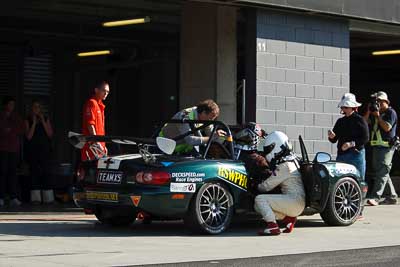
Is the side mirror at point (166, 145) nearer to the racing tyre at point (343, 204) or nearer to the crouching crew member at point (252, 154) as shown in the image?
the crouching crew member at point (252, 154)

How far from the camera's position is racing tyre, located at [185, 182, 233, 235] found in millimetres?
11078

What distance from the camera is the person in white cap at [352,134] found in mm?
13727

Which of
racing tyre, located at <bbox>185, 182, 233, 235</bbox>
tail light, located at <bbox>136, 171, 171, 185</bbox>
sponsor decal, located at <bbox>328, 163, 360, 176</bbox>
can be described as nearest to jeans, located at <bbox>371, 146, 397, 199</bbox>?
sponsor decal, located at <bbox>328, 163, 360, 176</bbox>

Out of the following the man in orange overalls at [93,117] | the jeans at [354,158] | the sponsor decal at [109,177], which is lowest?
the sponsor decal at [109,177]

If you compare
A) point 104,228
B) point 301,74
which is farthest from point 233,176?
point 301,74

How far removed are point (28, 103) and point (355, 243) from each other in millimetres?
14293

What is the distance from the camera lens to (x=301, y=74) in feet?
52.3

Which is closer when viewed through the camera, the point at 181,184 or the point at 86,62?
the point at 181,184

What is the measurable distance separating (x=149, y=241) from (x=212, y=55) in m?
5.99

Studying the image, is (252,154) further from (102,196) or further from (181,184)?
(102,196)

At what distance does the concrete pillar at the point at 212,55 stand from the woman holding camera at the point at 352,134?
2757mm

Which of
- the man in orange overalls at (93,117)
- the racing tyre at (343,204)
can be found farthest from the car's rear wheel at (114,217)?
the racing tyre at (343,204)

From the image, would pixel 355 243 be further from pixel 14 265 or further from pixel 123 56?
pixel 123 56

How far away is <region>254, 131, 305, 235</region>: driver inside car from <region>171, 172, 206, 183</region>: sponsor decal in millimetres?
835
